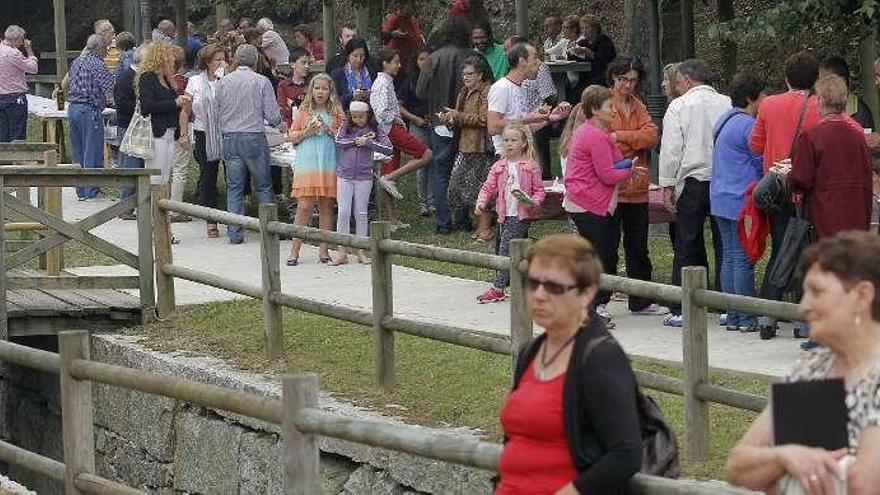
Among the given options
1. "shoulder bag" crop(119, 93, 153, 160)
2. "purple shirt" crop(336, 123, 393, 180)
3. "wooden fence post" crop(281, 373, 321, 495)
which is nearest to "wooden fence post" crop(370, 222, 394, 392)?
"wooden fence post" crop(281, 373, 321, 495)

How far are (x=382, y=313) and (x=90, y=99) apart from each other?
34.9ft

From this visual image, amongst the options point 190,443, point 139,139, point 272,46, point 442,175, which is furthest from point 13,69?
point 190,443

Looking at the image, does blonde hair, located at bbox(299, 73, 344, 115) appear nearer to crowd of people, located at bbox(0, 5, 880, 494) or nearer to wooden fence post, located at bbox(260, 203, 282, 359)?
crowd of people, located at bbox(0, 5, 880, 494)

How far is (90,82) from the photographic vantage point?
20.7m

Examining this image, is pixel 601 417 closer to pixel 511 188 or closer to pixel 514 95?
pixel 511 188

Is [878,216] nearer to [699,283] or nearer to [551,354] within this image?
[699,283]

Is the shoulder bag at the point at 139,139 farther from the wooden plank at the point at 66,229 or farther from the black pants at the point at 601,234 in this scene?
the black pants at the point at 601,234

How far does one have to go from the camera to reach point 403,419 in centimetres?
1012

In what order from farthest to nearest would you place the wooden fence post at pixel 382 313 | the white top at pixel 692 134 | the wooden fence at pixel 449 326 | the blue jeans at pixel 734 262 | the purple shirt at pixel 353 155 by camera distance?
the purple shirt at pixel 353 155 → the white top at pixel 692 134 → the blue jeans at pixel 734 262 → the wooden fence post at pixel 382 313 → the wooden fence at pixel 449 326

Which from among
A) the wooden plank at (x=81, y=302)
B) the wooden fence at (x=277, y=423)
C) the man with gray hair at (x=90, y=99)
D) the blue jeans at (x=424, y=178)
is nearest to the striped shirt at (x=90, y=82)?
the man with gray hair at (x=90, y=99)

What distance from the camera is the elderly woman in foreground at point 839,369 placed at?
4.36 meters

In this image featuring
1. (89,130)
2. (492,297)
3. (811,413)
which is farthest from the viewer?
(89,130)

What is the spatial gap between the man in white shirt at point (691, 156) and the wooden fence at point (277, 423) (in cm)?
506

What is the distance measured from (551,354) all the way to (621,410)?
0.35m
